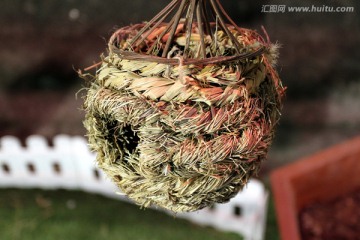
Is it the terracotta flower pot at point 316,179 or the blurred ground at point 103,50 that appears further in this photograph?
the blurred ground at point 103,50

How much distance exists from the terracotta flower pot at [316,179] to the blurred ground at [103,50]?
0.41 meters

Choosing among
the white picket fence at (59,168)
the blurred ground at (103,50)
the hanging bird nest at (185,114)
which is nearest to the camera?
the hanging bird nest at (185,114)

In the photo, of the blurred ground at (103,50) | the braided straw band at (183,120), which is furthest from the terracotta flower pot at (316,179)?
the braided straw band at (183,120)

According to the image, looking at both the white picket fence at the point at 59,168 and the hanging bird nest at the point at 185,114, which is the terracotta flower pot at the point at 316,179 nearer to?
the white picket fence at the point at 59,168

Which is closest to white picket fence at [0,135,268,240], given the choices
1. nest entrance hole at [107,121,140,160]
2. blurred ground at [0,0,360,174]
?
blurred ground at [0,0,360,174]

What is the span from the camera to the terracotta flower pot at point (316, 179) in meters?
1.89

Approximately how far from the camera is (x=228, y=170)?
80cm

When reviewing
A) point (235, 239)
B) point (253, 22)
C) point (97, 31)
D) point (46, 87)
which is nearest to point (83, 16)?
point (97, 31)

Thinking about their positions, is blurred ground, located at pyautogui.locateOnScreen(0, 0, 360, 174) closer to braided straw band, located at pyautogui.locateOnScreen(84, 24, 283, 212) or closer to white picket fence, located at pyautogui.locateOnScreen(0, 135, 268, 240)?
white picket fence, located at pyautogui.locateOnScreen(0, 135, 268, 240)

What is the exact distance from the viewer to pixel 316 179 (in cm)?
207

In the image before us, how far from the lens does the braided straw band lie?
0.75m

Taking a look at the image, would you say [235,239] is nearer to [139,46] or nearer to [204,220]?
[204,220]

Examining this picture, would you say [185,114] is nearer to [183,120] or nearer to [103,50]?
[183,120]

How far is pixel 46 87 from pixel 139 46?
1660mm
